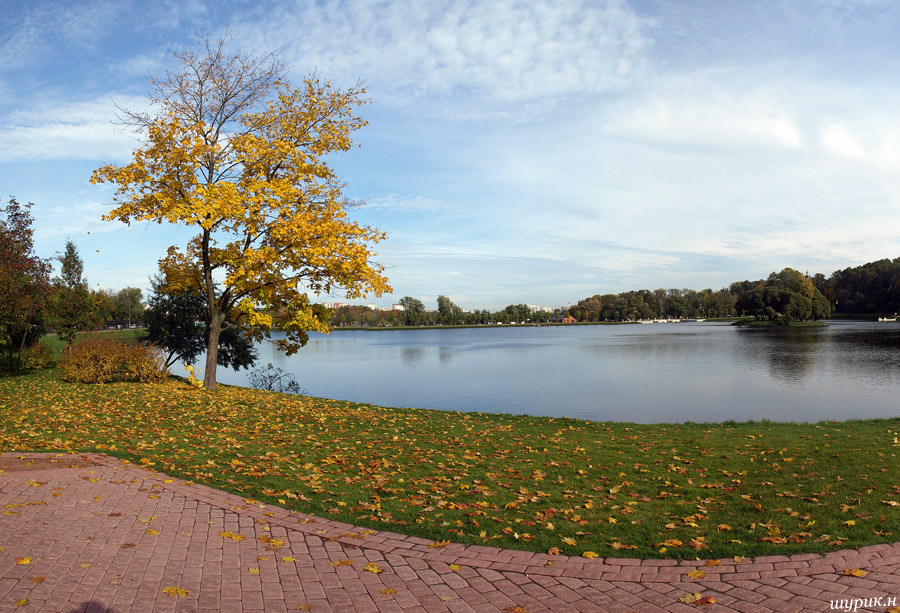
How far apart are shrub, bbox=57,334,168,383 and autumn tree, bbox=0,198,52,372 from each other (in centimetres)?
300

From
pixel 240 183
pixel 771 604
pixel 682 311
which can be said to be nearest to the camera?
pixel 771 604

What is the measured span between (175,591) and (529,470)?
4.85m

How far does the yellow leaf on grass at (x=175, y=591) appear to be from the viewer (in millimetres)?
3881

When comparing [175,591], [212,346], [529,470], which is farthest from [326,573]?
[212,346]

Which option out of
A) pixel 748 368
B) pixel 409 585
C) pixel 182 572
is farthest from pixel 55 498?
pixel 748 368

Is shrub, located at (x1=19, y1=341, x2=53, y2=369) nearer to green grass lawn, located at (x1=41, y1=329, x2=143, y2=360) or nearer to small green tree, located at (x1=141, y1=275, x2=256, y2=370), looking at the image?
green grass lawn, located at (x1=41, y1=329, x2=143, y2=360)

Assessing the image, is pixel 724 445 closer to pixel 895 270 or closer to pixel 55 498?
pixel 55 498

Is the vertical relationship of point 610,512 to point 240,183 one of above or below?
below

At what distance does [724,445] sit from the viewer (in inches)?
365

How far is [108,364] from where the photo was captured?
1636cm

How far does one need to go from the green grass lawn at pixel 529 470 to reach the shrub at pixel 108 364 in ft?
11.3

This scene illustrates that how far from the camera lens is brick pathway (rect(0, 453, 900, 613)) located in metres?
3.78

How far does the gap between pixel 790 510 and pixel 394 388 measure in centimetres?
2003

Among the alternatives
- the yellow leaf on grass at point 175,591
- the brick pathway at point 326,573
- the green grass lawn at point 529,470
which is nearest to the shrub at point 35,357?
the green grass lawn at point 529,470
